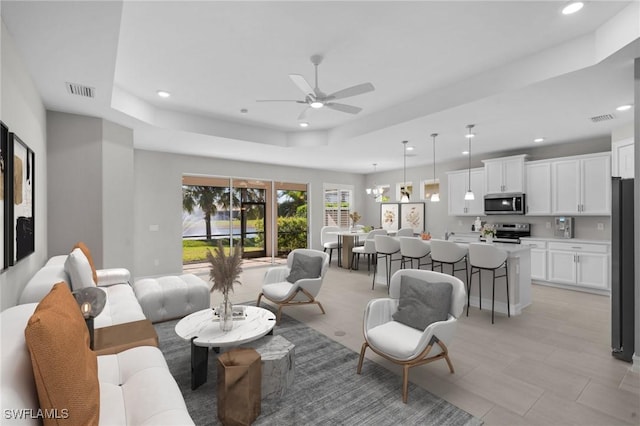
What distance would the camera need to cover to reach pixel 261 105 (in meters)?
4.53

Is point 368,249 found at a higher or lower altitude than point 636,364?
higher

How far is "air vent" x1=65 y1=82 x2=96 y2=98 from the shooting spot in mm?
3265

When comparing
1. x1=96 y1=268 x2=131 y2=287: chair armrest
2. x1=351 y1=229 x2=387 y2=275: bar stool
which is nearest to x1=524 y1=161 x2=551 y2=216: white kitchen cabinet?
x1=351 y1=229 x2=387 y2=275: bar stool

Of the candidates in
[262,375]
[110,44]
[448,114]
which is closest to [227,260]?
[262,375]

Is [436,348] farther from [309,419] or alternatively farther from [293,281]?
[293,281]

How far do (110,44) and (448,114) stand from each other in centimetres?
380

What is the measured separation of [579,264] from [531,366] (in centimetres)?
370

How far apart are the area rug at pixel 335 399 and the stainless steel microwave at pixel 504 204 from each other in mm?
5139

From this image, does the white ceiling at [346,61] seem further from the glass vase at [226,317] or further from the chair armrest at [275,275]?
the chair armrest at [275,275]

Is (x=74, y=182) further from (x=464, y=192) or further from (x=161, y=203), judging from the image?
(x=464, y=192)

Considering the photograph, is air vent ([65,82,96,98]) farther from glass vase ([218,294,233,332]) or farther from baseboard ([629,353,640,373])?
baseboard ([629,353,640,373])

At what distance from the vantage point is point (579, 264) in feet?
17.6

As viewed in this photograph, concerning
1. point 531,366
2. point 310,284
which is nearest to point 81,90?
point 310,284

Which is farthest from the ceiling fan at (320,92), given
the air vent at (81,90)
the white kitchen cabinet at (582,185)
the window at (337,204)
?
the window at (337,204)
